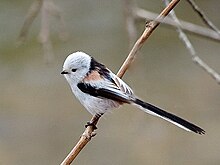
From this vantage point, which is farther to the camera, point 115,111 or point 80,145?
point 115,111

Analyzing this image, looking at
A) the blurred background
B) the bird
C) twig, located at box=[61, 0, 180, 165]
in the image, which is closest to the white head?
the bird

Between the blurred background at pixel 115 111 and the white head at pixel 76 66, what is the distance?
2063mm

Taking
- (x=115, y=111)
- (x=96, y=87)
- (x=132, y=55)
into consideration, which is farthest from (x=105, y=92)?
(x=115, y=111)

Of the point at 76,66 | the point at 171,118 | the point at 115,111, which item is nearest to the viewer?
the point at 171,118

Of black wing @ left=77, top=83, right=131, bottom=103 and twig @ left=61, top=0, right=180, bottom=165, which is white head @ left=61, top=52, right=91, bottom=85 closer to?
black wing @ left=77, top=83, right=131, bottom=103

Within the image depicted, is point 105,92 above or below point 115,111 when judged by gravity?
below

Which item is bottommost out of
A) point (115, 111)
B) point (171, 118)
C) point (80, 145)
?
point (80, 145)

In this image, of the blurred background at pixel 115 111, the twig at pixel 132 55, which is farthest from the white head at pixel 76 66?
the blurred background at pixel 115 111

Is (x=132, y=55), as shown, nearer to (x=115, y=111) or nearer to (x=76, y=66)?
(x=76, y=66)

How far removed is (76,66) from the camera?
1621 millimetres

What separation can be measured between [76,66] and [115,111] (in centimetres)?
292

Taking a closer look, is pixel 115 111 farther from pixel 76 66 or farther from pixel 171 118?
pixel 171 118

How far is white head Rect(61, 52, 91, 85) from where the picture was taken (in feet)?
5.22

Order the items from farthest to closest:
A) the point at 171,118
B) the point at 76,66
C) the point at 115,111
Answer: the point at 115,111
the point at 76,66
the point at 171,118
